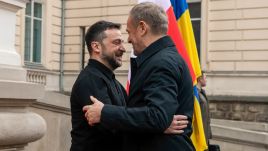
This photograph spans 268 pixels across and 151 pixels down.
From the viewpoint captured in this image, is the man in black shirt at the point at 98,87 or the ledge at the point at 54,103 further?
the ledge at the point at 54,103

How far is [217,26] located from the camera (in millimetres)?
18906

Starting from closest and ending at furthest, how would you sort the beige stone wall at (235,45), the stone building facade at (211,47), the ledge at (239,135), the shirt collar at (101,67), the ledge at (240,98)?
1. the shirt collar at (101,67)
2. the ledge at (239,135)
3. the ledge at (240,98)
4. the stone building facade at (211,47)
5. the beige stone wall at (235,45)

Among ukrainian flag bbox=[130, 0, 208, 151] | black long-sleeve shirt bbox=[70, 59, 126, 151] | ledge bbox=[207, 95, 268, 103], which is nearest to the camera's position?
black long-sleeve shirt bbox=[70, 59, 126, 151]

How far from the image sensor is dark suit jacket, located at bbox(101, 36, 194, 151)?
9.55 ft

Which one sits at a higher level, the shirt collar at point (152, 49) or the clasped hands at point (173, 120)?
the shirt collar at point (152, 49)

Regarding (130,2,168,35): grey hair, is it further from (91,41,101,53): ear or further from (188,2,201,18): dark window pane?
(188,2,201,18): dark window pane

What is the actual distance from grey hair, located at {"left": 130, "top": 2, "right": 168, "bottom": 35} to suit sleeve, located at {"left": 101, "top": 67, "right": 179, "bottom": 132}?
0.27 meters

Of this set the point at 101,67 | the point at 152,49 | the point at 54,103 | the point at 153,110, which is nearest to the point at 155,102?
the point at 153,110

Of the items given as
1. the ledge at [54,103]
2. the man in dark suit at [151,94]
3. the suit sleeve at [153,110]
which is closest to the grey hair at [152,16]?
the man in dark suit at [151,94]

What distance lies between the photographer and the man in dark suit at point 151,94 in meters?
2.92

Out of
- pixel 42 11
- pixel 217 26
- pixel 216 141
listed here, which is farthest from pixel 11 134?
pixel 42 11

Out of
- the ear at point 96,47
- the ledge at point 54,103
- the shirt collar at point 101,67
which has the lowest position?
the ledge at point 54,103

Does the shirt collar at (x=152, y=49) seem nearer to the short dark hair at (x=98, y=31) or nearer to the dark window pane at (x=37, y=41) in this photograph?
the short dark hair at (x=98, y=31)

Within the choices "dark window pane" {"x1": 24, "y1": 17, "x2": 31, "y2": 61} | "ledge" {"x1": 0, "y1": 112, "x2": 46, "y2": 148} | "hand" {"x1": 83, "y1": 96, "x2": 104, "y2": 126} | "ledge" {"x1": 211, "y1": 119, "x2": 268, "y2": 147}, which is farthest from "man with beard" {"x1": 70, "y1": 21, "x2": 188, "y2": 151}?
"dark window pane" {"x1": 24, "y1": 17, "x2": 31, "y2": 61}
